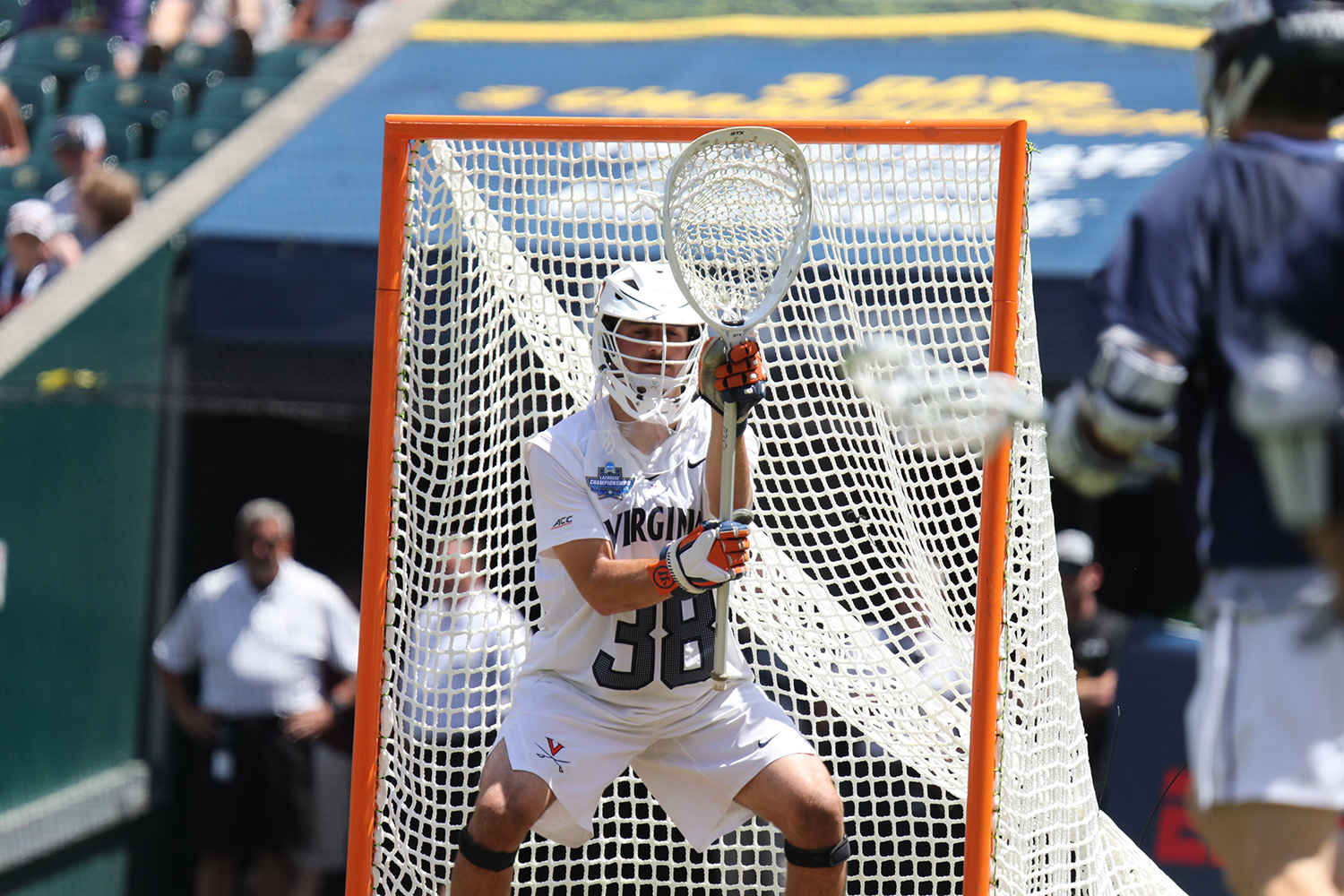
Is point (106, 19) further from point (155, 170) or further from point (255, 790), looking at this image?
point (255, 790)

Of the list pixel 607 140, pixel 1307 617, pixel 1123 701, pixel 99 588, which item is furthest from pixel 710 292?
pixel 99 588

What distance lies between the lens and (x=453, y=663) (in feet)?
12.3

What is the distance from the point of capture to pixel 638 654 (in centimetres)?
310

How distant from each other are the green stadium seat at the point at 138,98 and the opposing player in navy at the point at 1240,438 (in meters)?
7.03

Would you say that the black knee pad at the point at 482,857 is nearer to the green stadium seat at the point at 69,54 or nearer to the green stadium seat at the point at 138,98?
the green stadium seat at the point at 138,98

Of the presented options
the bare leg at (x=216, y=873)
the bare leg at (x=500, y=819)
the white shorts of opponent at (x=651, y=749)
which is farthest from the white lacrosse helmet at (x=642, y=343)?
the bare leg at (x=216, y=873)

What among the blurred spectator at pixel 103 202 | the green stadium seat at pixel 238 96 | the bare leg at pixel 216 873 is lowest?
the bare leg at pixel 216 873

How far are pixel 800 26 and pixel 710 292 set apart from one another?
17.2 ft

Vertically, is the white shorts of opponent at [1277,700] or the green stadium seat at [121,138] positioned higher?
the green stadium seat at [121,138]

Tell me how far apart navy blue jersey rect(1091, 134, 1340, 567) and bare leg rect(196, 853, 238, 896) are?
448 centimetres

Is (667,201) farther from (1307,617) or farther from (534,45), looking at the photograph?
(534,45)

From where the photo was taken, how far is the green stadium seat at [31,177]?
297 inches

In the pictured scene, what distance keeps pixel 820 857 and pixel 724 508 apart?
31.3 inches

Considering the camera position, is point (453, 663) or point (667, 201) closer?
point (667, 201)
